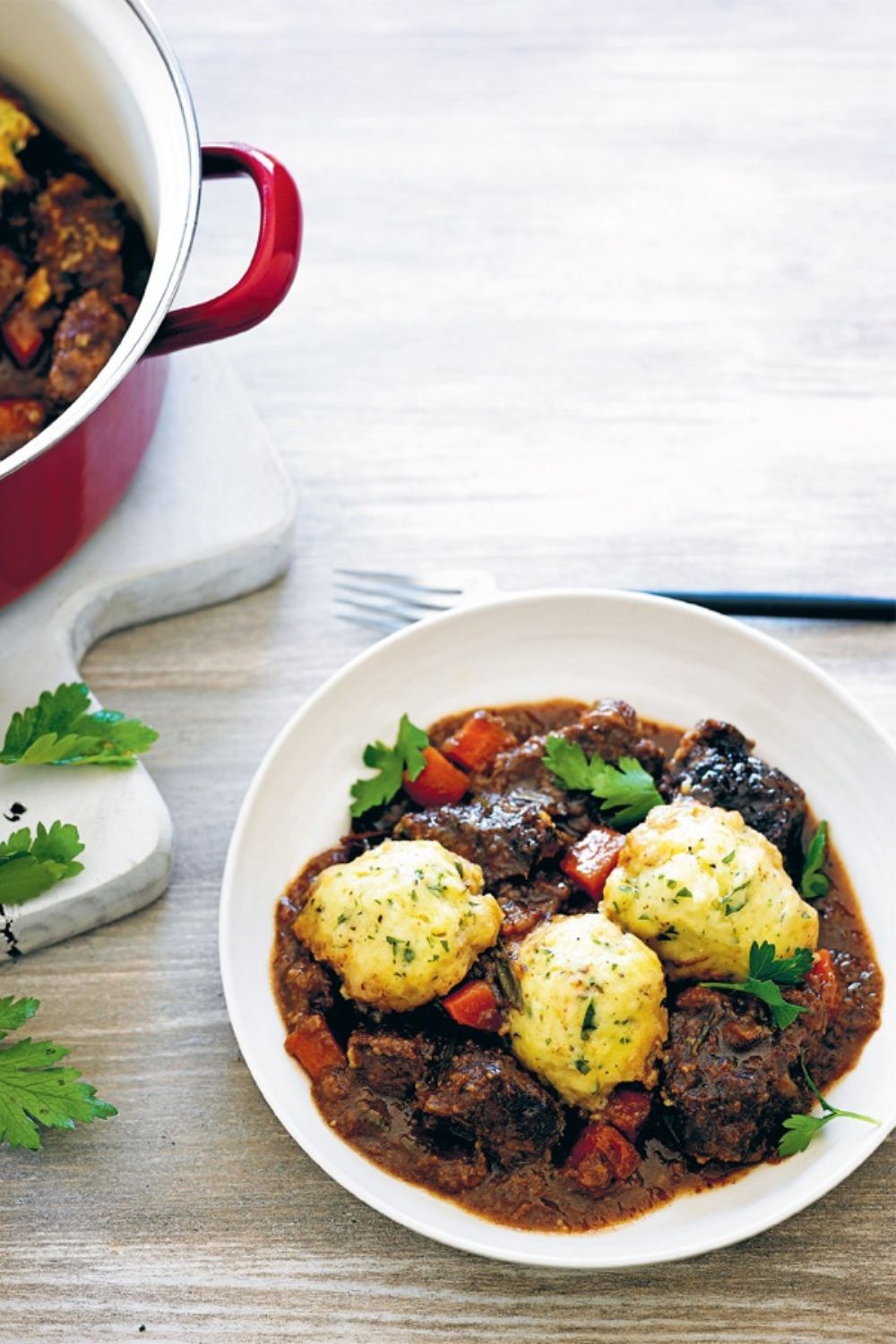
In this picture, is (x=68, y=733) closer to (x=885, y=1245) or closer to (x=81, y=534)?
(x=81, y=534)

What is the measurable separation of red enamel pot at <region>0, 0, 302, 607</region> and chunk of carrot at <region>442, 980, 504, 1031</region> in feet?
3.76

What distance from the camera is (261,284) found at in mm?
2518

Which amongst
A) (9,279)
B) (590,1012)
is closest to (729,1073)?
(590,1012)

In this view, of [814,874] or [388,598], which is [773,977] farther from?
[388,598]

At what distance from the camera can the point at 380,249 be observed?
3.54m

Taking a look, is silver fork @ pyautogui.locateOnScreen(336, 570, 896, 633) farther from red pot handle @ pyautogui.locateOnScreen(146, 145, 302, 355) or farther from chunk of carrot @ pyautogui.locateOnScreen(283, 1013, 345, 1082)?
chunk of carrot @ pyautogui.locateOnScreen(283, 1013, 345, 1082)

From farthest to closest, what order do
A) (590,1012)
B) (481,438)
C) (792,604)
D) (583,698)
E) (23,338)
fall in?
(481,438) < (792,604) < (583,698) < (23,338) < (590,1012)

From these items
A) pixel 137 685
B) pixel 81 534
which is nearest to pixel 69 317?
pixel 81 534

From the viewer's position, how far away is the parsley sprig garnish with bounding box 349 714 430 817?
9.46 feet

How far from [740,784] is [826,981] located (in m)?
0.38

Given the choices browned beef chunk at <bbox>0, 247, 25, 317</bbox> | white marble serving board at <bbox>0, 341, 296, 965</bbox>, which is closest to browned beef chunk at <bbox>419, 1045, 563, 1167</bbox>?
white marble serving board at <bbox>0, 341, 296, 965</bbox>

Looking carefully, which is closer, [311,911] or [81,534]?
[311,911]

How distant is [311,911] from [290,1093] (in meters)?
0.32

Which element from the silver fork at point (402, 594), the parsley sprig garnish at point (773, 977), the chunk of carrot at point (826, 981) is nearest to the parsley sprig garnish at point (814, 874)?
the chunk of carrot at point (826, 981)
